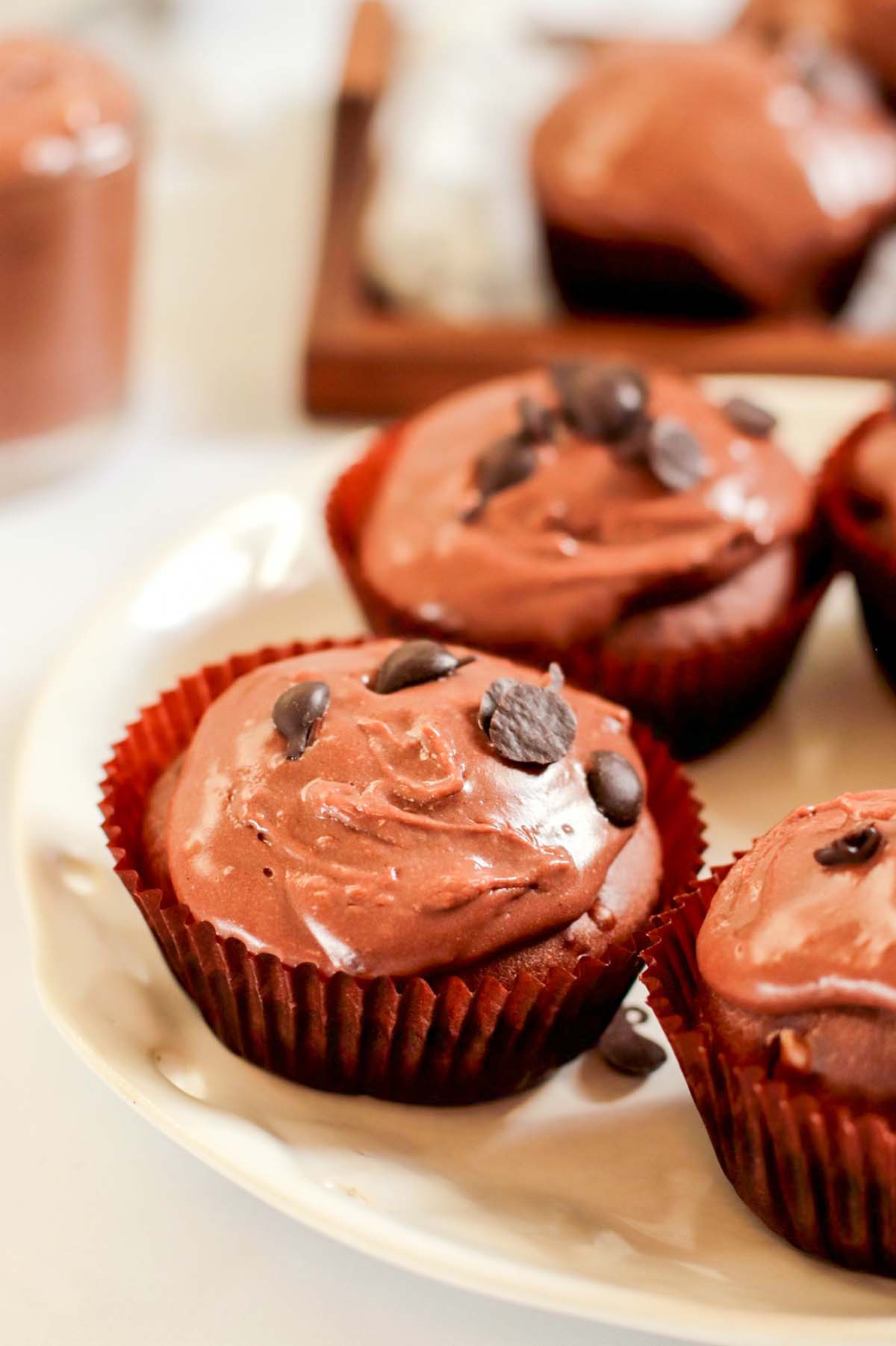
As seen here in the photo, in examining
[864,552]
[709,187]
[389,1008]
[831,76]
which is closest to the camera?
[389,1008]

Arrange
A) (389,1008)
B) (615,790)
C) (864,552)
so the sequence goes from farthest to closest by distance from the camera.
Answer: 1. (864,552)
2. (615,790)
3. (389,1008)

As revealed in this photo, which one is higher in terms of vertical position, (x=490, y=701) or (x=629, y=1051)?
(x=490, y=701)

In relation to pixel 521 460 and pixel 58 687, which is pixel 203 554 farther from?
pixel 521 460

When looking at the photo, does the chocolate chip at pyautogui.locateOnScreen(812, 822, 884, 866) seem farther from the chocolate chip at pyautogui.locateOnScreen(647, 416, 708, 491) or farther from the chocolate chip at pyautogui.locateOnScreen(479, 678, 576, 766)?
the chocolate chip at pyautogui.locateOnScreen(647, 416, 708, 491)

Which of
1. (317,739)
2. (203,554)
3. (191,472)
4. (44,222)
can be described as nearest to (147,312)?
(191,472)

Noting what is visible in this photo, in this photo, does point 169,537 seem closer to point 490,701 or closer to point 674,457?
point 674,457

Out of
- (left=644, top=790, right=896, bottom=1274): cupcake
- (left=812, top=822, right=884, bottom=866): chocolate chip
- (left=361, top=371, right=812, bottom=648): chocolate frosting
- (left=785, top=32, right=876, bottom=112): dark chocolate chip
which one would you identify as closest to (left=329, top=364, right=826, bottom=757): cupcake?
(left=361, top=371, right=812, bottom=648): chocolate frosting

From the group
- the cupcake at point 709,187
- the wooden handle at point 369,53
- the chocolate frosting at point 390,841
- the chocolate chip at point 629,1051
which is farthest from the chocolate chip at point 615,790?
the wooden handle at point 369,53

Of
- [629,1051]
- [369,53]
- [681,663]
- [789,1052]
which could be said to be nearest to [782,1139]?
[789,1052]
